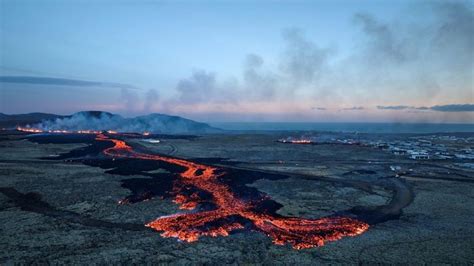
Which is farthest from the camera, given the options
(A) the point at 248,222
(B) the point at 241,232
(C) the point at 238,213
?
(C) the point at 238,213

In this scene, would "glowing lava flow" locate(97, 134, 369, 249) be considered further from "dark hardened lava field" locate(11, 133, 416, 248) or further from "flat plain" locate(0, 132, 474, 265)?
"flat plain" locate(0, 132, 474, 265)

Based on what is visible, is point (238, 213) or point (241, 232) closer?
point (241, 232)

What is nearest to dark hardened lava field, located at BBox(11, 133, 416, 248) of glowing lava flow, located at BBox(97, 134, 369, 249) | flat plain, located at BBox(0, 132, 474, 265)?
glowing lava flow, located at BBox(97, 134, 369, 249)

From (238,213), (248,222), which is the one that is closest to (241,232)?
(248,222)

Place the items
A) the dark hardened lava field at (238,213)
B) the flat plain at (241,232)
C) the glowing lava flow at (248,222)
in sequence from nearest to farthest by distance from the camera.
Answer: the flat plain at (241,232) → the glowing lava flow at (248,222) → the dark hardened lava field at (238,213)

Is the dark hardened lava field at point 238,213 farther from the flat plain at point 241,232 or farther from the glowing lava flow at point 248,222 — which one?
the flat plain at point 241,232

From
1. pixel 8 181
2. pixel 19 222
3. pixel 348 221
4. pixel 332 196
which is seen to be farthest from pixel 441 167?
pixel 8 181

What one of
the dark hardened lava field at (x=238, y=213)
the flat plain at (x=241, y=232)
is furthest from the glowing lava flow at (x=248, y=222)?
the flat plain at (x=241, y=232)

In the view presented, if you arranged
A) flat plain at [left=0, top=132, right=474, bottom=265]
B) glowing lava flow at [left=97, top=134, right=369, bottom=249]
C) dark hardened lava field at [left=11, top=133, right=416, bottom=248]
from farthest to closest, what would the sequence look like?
1. dark hardened lava field at [left=11, top=133, right=416, bottom=248]
2. glowing lava flow at [left=97, top=134, right=369, bottom=249]
3. flat plain at [left=0, top=132, right=474, bottom=265]

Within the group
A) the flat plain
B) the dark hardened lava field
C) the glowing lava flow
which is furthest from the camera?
the dark hardened lava field

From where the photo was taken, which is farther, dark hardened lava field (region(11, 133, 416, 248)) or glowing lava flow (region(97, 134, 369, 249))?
dark hardened lava field (region(11, 133, 416, 248))

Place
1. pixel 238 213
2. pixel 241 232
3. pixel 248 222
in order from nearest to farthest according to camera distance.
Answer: pixel 241 232 < pixel 248 222 < pixel 238 213

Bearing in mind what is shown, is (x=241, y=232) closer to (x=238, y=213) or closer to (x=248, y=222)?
(x=248, y=222)
